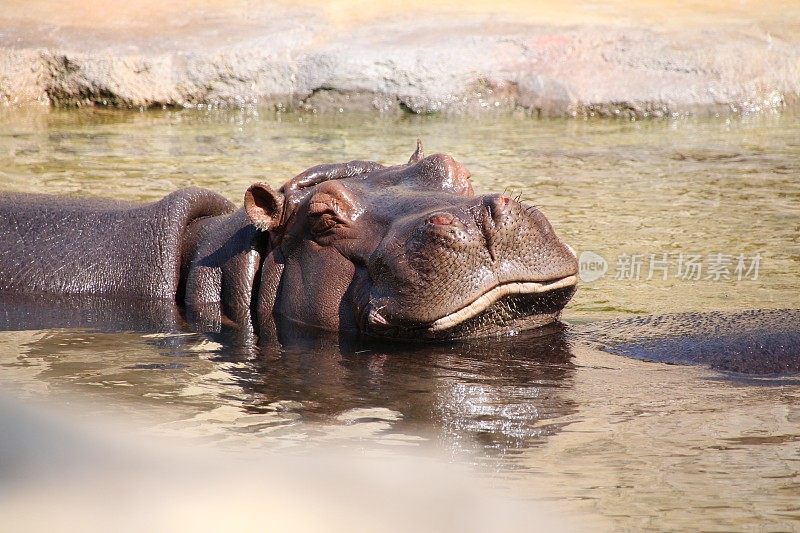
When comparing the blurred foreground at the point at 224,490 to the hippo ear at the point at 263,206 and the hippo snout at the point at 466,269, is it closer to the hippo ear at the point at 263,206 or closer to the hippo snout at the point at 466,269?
the hippo snout at the point at 466,269

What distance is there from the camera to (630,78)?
13352 millimetres

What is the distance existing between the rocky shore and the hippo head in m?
8.26

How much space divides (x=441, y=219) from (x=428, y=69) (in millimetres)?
9233

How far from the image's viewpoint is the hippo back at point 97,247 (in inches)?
220

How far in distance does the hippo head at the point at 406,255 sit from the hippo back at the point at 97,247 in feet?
1.69

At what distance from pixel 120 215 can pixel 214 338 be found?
858 mm

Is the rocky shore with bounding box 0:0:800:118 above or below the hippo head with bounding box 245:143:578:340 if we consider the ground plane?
above

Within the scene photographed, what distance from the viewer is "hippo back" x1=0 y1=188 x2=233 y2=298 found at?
5578 millimetres

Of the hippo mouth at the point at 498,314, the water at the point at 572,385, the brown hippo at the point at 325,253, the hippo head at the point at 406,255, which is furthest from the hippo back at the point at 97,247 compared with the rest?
the hippo mouth at the point at 498,314

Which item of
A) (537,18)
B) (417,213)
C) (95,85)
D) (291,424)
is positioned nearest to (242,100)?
(95,85)

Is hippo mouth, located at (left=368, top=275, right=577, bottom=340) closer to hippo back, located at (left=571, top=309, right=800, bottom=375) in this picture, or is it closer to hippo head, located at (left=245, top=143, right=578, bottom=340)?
hippo head, located at (left=245, top=143, right=578, bottom=340)

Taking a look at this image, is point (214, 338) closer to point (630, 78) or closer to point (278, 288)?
point (278, 288)

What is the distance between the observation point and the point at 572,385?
4.41m

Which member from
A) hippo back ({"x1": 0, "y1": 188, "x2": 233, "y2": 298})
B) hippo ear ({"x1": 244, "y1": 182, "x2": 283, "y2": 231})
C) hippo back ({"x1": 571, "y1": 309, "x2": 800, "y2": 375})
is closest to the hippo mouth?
hippo back ({"x1": 571, "y1": 309, "x2": 800, "y2": 375})
